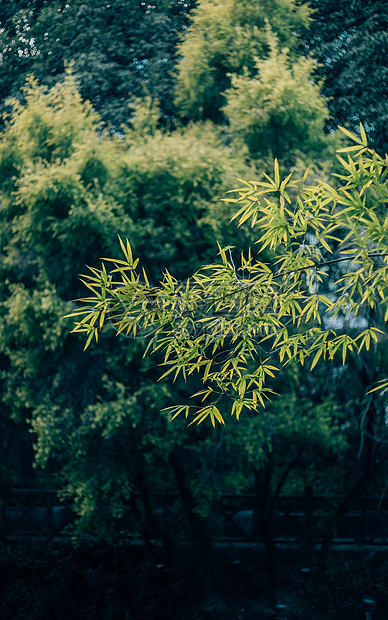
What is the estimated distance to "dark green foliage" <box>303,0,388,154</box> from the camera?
28.4 ft

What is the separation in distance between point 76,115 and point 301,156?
2464 mm

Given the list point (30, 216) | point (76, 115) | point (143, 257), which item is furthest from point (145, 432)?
point (76, 115)

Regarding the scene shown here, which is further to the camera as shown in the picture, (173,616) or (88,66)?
(88,66)

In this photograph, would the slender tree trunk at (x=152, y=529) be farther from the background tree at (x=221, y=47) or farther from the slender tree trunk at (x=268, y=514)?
the background tree at (x=221, y=47)

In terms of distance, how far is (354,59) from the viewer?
900 centimetres

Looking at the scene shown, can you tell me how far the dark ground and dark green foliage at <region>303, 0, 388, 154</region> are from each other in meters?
5.77

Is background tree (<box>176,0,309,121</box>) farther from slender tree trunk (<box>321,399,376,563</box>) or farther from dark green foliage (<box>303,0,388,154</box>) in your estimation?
slender tree trunk (<box>321,399,376,563</box>)

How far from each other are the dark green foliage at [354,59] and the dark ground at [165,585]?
5.77 m

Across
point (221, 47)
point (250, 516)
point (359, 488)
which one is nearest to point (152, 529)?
point (250, 516)

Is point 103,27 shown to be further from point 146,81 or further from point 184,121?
point 184,121

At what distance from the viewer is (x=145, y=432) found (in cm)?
640

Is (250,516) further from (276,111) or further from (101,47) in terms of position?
(101,47)

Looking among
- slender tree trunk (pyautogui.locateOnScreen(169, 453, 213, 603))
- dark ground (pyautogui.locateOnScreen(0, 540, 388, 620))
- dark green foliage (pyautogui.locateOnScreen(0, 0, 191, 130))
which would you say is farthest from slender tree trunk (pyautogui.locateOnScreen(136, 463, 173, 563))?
dark green foliage (pyautogui.locateOnScreen(0, 0, 191, 130))

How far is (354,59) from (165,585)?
7.74m
